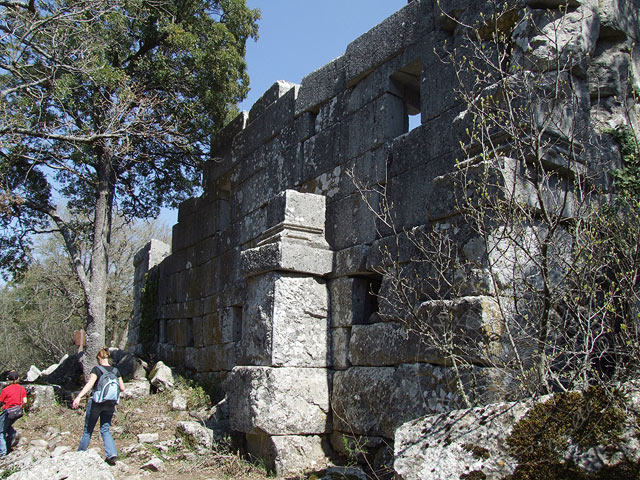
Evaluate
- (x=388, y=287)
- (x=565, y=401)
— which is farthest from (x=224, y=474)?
(x=565, y=401)

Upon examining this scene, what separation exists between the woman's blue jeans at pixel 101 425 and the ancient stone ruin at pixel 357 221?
132 cm

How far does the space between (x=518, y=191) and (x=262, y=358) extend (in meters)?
2.99

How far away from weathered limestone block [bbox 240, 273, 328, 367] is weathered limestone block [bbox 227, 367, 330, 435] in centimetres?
12

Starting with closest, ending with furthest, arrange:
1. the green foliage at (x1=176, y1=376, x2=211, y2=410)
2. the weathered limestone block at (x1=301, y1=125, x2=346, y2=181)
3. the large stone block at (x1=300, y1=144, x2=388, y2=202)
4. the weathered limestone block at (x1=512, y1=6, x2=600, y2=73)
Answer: the weathered limestone block at (x1=512, y1=6, x2=600, y2=73) → the large stone block at (x1=300, y1=144, x2=388, y2=202) → the weathered limestone block at (x1=301, y1=125, x2=346, y2=181) → the green foliage at (x1=176, y1=376, x2=211, y2=410)

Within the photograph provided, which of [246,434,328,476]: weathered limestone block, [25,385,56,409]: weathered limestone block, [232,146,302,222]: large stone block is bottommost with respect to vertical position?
[246,434,328,476]: weathered limestone block

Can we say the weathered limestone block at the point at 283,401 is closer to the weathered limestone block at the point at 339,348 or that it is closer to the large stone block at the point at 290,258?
the weathered limestone block at the point at 339,348

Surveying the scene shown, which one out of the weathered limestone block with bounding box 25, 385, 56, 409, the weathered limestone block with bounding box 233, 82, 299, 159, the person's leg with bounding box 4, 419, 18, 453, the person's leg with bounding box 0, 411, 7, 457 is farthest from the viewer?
the weathered limestone block with bounding box 25, 385, 56, 409

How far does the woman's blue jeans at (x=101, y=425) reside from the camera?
616cm

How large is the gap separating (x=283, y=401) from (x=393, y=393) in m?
1.21

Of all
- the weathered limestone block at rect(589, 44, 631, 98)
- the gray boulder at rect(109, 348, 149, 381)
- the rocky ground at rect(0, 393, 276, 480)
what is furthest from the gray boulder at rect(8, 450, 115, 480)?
the gray boulder at rect(109, 348, 149, 381)

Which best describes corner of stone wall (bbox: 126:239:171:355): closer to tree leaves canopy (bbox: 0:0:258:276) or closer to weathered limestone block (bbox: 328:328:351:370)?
tree leaves canopy (bbox: 0:0:258:276)

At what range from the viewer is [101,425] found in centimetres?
637

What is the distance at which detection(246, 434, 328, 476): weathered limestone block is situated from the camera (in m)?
5.46

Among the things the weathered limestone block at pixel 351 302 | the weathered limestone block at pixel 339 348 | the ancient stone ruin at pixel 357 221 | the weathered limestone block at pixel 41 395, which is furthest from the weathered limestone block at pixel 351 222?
the weathered limestone block at pixel 41 395
